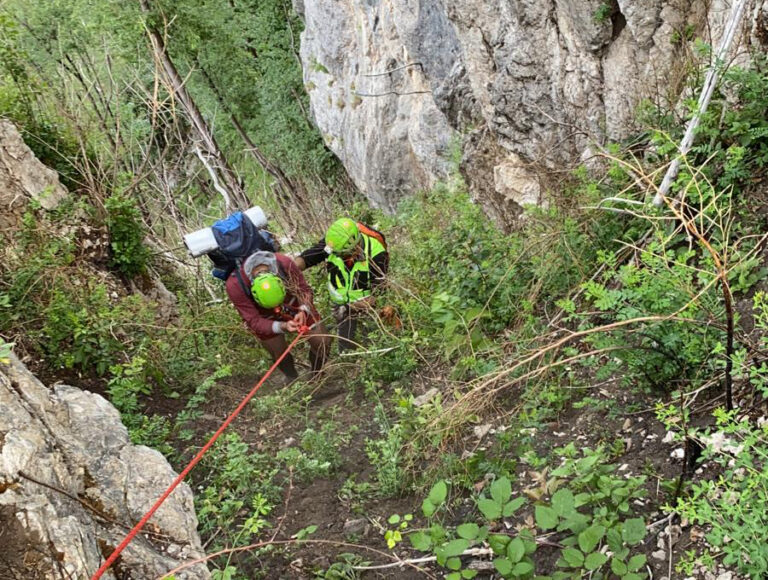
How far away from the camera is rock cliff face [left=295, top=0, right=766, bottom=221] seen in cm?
474

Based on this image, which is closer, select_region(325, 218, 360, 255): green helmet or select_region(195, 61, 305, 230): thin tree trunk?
select_region(325, 218, 360, 255): green helmet

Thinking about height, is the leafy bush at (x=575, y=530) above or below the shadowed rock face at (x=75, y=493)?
below

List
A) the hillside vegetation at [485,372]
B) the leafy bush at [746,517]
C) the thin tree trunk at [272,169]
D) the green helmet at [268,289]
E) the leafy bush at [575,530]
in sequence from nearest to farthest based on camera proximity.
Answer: the leafy bush at [746,517] < the leafy bush at [575,530] < the hillside vegetation at [485,372] < the green helmet at [268,289] < the thin tree trunk at [272,169]

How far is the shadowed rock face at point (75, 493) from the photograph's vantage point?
264cm

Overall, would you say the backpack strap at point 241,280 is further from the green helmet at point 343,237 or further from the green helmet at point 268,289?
the green helmet at point 343,237

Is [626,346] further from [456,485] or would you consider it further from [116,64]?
[116,64]

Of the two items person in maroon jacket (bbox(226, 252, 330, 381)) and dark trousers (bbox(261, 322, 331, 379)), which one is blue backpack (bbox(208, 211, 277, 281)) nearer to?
person in maroon jacket (bbox(226, 252, 330, 381))

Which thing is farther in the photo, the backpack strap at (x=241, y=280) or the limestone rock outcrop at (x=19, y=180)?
the limestone rock outcrop at (x=19, y=180)

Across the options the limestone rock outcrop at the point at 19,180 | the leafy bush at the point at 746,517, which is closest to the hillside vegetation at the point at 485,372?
the leafy bush at the point at 746,517

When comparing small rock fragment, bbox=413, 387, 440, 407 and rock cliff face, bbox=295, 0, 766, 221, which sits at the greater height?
rock cliff face, bbox=295, 0, 766, 221

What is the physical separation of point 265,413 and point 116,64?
43.4 feet

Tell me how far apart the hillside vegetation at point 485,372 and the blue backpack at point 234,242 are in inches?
36.3

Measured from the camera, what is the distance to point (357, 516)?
3.65 metres

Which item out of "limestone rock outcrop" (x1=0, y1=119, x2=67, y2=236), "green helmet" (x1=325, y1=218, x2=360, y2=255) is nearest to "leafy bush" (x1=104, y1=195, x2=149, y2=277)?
"limestone rock outcrop" (x1=0, y1=119, x2=67, y2=236)
